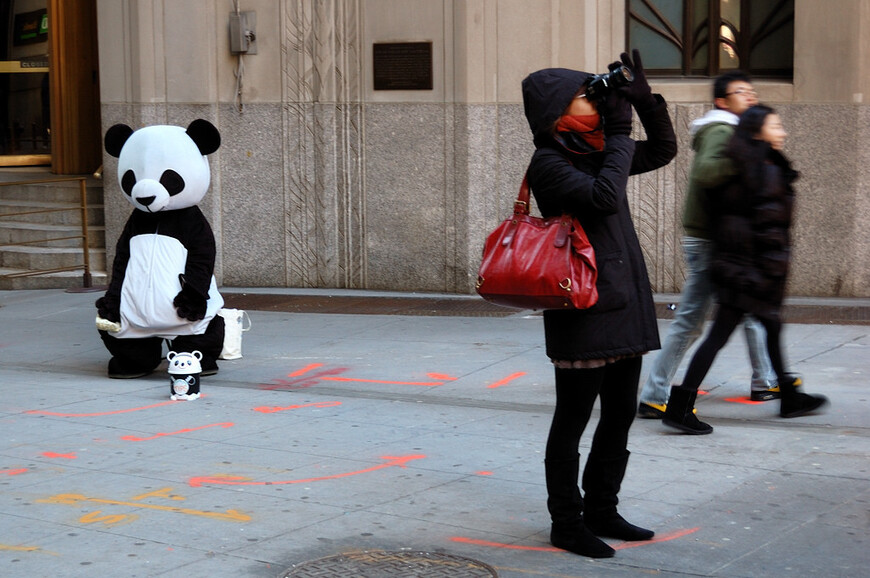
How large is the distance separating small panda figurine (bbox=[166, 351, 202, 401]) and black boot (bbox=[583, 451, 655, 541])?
11.3 feet

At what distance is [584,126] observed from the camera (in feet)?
15.2

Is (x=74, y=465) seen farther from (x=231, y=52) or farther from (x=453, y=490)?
→ (x=231, y=52)

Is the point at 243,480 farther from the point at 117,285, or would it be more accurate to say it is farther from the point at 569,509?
the point at 117,285

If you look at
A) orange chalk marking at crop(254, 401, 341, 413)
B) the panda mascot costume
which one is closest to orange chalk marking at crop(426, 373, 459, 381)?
orange chalk marking at crop(254, 401, 341, 413)

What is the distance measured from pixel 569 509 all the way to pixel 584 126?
56.1 inches

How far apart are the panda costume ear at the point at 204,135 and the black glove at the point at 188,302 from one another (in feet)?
3.27

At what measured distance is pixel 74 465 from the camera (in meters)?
6.06

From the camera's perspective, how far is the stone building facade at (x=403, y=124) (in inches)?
416

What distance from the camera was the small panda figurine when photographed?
752cm

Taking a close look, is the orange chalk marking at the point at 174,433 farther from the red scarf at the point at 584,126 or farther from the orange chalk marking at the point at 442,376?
the red scarf at the point at 584,126

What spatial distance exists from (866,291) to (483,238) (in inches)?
132

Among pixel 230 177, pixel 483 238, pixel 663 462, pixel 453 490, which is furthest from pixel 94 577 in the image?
pixel 230 177

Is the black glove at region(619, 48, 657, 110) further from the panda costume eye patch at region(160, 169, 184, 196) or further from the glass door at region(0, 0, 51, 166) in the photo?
the glass door at region(0, 0, 51, 166)

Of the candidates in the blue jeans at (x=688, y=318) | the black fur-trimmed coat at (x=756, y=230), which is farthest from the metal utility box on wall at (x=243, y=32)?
the black fur-trimmed coat at (x=756, y=230)
